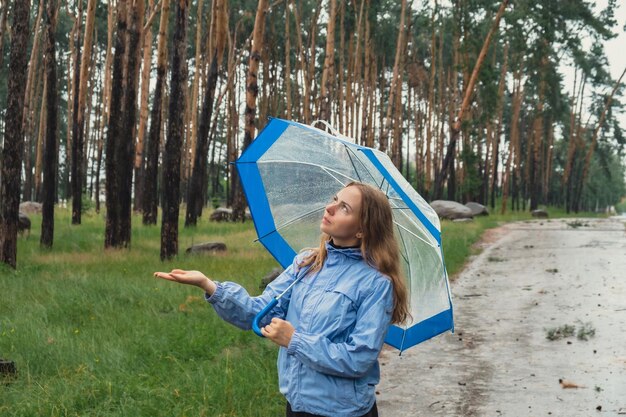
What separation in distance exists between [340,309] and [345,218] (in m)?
0.35

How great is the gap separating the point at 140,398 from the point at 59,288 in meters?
4.74

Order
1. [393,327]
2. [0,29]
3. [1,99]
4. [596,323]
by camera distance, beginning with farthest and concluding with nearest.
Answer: [1,99]
[0,29]
[596,323]
[393,327]

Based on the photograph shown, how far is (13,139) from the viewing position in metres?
12.2

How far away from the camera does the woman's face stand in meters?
3.18

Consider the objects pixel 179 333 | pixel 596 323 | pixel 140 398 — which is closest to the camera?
pixel 140 398

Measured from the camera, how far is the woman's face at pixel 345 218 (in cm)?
318

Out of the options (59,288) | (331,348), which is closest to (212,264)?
(59,288)

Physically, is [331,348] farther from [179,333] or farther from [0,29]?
[0,29]

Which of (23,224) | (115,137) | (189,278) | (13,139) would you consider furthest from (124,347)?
(23,224)

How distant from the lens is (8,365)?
631 cm

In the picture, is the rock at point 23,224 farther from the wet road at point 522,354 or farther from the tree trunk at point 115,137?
the wet road at point 522,354

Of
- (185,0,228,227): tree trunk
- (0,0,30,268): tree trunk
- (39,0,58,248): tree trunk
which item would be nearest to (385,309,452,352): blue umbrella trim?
(0,0,30,268): tree trunk

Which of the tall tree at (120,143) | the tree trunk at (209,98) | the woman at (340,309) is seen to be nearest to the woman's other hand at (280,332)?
the woman at (340,309)

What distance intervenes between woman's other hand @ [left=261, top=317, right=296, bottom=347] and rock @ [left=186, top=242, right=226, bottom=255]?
38.4 feet
